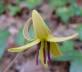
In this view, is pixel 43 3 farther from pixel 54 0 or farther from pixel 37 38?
pixel 37 38

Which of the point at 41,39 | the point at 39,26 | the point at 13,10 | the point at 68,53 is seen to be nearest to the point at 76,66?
the point at 68,53

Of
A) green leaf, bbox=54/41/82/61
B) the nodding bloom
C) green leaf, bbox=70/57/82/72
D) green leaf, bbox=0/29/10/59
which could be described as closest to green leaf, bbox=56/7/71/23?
green leaf, bbox=54/41/82/61

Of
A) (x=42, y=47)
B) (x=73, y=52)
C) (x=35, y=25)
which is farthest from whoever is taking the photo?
(x=73, y=52)

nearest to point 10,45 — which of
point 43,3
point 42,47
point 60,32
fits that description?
point 60,32

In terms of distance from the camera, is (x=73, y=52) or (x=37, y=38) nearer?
(x=37, y=38)

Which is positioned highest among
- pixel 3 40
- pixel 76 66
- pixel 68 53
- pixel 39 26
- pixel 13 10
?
pixel 13 10

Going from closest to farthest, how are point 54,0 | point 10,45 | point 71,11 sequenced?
point 10,45, point 71,11, point 54,0

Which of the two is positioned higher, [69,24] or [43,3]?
[43,3]

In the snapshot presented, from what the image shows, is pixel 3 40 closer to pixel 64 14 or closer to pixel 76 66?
pixel 76 66

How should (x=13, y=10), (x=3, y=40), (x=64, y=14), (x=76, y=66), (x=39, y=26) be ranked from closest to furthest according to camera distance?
(x=39, y=26), (x=76, y=66), (x=3, y=40), (x=64, y=14), (x=13, y=10)
